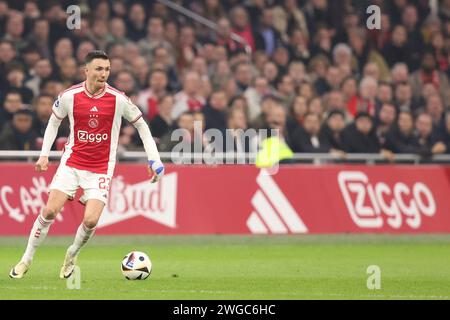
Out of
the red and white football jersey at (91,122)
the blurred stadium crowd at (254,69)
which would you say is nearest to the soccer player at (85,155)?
the red and white football jersey at (91,122)

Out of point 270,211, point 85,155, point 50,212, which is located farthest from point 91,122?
point 270,211

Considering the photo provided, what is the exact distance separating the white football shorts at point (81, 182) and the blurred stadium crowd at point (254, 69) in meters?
5.83

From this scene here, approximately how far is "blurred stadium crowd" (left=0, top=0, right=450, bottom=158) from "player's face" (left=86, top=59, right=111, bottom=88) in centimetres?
603

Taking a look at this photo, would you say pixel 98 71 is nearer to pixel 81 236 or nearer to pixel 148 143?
pixel 148 143

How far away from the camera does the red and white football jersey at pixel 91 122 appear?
523 inches

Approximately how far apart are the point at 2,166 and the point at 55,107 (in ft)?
18.6

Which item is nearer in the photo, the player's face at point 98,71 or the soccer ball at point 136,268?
the player's face at point 98,71

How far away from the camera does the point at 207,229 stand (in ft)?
65.6

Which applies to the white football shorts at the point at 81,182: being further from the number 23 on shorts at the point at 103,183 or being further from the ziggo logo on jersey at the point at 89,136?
the ziggo logo on jersey at the point at 89,136

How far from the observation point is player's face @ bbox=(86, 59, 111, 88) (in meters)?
13.1

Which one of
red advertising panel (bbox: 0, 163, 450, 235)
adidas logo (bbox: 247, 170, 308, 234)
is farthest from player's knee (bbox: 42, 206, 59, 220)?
adidas logo (bbox: 247, 170, 308, 234)

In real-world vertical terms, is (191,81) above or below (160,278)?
above

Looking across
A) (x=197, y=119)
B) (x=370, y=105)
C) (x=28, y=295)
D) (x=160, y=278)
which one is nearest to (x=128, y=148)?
(x=197, y=119)

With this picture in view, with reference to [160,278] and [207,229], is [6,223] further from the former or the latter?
[160,278]
